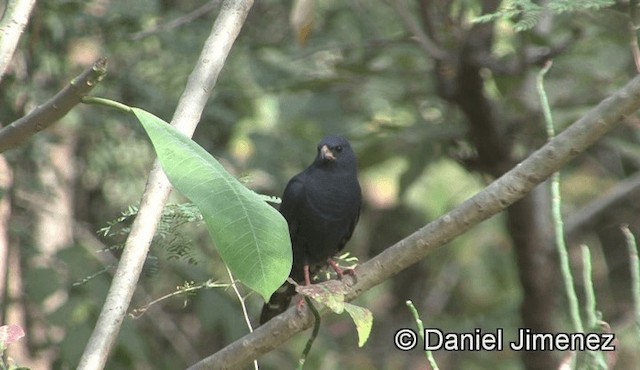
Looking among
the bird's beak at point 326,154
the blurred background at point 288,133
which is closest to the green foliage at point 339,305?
the blurred background at point 288,133

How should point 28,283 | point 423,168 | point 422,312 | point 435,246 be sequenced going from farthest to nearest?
point 422,312 → point 423,168 → point 28,283 → point 435,246

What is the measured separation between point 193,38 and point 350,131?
1.12 meters

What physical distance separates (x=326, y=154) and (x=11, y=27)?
7.29ft

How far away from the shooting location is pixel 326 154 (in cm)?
399

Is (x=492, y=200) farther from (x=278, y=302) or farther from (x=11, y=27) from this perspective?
(x=278, y=302)

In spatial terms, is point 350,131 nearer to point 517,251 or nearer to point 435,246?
point 517,251

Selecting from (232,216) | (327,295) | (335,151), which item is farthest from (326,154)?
(232,216)

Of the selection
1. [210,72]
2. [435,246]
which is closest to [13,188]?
[210,72]

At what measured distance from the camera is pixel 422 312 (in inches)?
272

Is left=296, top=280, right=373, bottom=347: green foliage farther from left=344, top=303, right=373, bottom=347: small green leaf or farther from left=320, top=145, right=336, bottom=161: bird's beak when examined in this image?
left=320, top=145, right=336, bottom=161: bird's beak

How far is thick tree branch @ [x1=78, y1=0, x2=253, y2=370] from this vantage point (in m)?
1.76

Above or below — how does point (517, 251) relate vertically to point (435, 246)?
below

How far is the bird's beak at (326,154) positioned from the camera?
3988 millimetres

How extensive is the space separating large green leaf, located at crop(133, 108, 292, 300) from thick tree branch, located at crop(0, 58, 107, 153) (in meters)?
0.16
